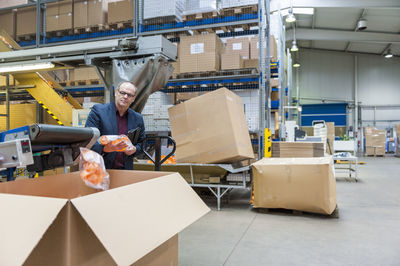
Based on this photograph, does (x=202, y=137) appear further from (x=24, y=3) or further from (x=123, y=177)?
(x=24, y=3)

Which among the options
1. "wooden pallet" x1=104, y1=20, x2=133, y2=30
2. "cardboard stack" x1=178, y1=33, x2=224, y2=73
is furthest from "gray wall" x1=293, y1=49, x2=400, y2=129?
"wooden pallet" x1=104, y1=20, x2=133, y2=30

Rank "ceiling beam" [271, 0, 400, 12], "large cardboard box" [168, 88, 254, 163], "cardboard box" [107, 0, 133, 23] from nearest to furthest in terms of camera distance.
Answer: "large cardboard box" [168, 88, 254, 163]
"cardboard box" [107, 0, 133, 23]
"ceiling beam" [271, 0, 400, 12]

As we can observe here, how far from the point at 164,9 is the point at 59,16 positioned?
2.46 m

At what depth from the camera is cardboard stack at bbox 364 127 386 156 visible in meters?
17.3

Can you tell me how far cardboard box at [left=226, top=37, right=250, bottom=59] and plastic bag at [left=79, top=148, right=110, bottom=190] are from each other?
601 centimetres

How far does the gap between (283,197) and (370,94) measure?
65.1 ft

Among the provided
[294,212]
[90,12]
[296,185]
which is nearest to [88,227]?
[296,185]

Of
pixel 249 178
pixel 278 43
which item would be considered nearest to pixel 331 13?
pixel 278 43

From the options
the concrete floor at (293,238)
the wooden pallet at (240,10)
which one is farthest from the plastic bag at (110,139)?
the wooden pallet at (240,10)

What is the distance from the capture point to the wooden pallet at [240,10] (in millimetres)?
5988

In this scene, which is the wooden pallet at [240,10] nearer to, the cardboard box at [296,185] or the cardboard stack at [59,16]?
the cardboard box at [296,185]

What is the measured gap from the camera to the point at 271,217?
439cm

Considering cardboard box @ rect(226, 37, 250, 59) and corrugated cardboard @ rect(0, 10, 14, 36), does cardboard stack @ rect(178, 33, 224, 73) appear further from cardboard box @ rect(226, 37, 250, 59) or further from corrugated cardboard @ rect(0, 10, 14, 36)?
corrugated cardboard @ rect(0, 10, 14, 36)

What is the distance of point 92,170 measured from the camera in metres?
1.35
